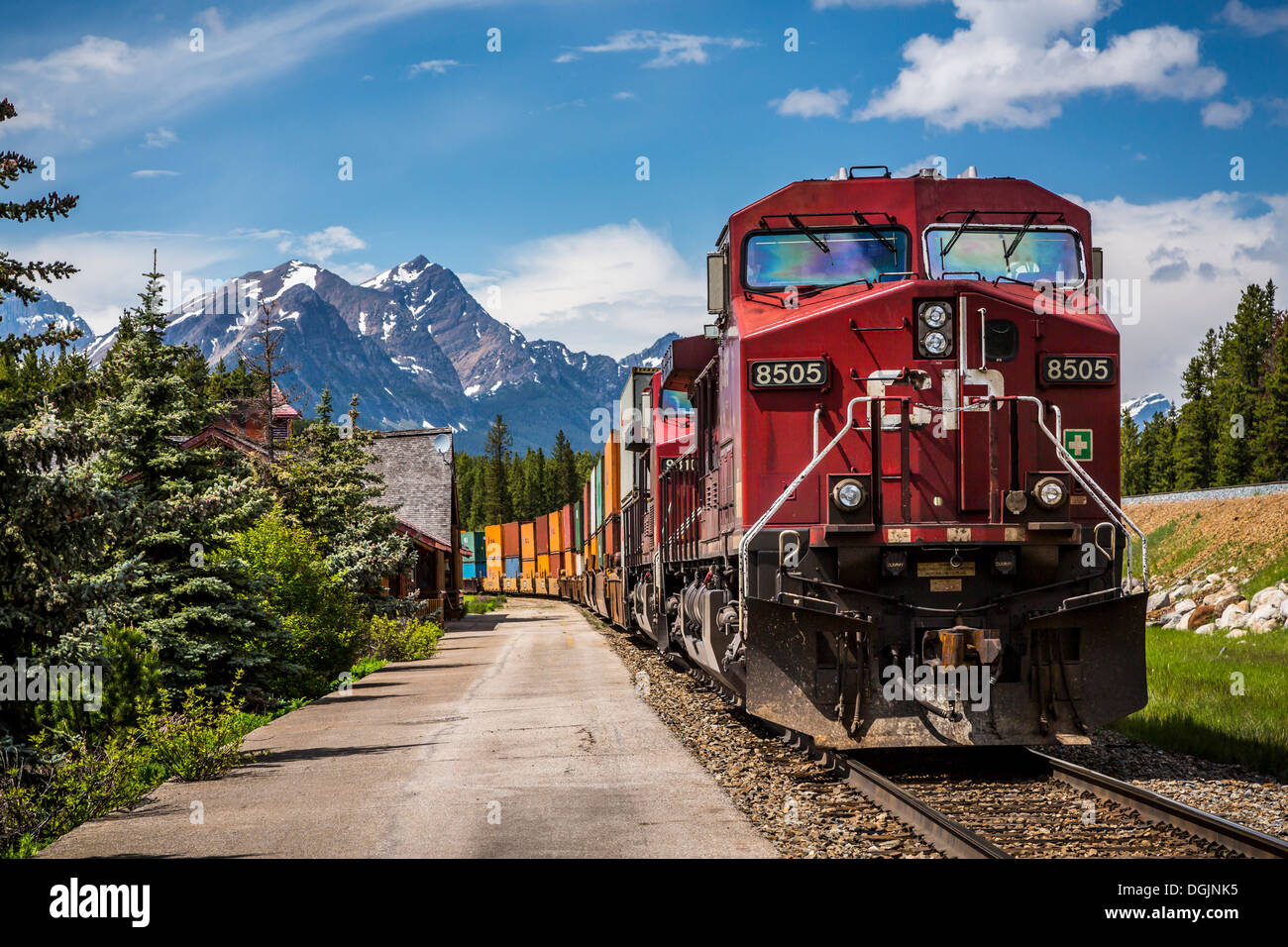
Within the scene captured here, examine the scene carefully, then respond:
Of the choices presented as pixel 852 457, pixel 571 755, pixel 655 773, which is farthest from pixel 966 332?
pixel 571 755

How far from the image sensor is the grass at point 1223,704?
11.2 m

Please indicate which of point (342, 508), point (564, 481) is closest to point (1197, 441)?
point (342, 508)

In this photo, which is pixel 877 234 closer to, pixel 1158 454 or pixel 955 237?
pixel 955 237

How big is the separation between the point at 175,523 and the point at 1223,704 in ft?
41.8

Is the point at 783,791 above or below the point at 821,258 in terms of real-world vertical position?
below

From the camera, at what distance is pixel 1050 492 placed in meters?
9.77

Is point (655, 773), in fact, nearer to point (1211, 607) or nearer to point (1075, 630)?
point (1075, 630)

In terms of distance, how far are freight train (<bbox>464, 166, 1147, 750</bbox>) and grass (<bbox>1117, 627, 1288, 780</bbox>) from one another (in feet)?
7.46

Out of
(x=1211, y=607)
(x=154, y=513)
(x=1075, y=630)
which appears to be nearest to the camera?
(x=1075, y=630)

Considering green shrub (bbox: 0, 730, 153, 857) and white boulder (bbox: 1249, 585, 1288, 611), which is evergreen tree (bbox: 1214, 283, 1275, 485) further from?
green shrub (bbox: 0, 730, 153, 857)

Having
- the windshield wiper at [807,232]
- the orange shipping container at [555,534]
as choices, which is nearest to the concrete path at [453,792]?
the windshield wiper at [807,232]
